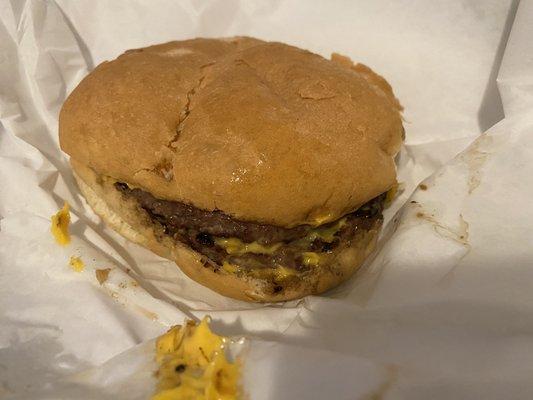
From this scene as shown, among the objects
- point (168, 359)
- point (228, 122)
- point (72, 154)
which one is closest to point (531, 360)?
point (168, 359)

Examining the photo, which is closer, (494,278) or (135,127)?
(494,278)

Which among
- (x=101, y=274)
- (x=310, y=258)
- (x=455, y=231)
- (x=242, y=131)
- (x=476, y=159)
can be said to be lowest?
(x=101, y=274)

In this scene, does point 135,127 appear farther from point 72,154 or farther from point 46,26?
point 46,26

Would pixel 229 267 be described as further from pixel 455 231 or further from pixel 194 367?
pixel 455 231

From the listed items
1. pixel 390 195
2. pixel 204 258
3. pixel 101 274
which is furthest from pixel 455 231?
pixel 101 274

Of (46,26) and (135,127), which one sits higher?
(46,26)

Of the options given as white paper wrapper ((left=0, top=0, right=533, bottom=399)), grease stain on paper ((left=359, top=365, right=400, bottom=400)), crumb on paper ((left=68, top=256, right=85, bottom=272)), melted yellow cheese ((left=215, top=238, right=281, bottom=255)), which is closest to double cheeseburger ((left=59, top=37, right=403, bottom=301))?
melted yellow cheese ((left=215, top=238, right=281, bottom=255))

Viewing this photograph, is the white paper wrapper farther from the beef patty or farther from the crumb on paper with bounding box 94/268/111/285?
the beef patty
